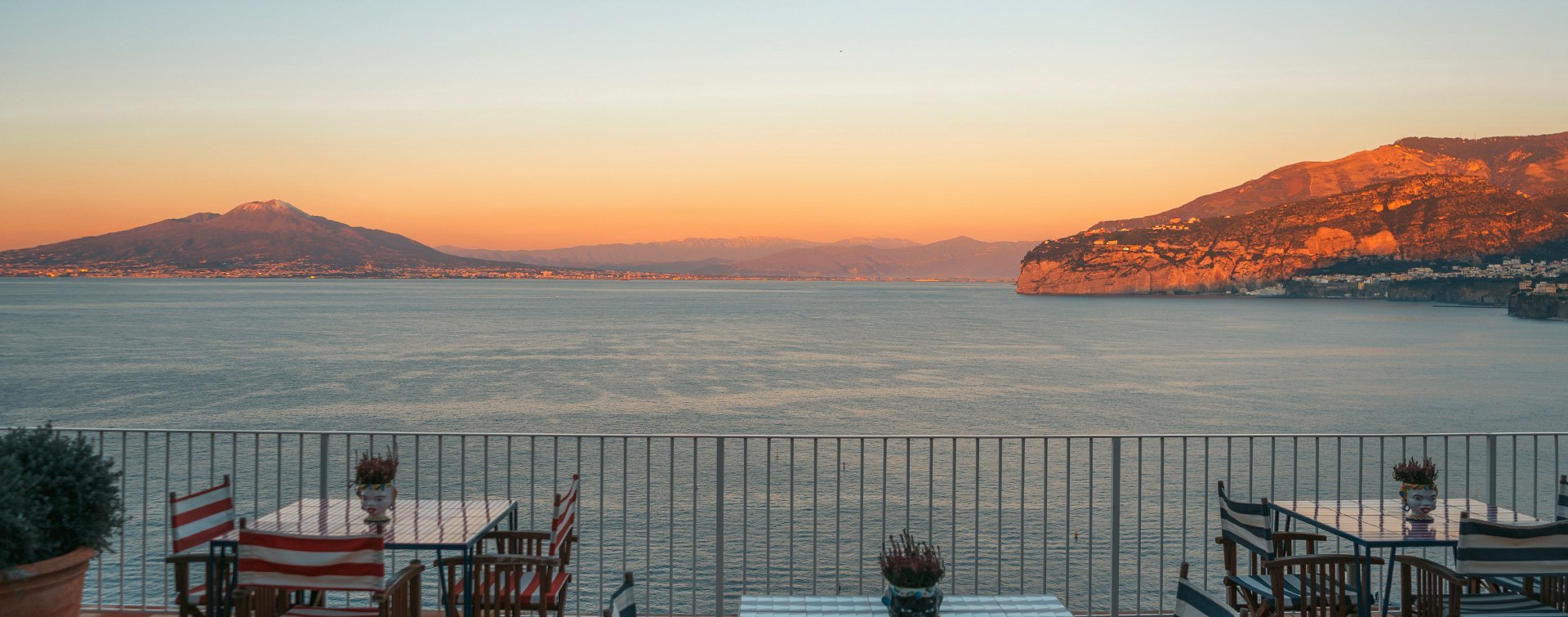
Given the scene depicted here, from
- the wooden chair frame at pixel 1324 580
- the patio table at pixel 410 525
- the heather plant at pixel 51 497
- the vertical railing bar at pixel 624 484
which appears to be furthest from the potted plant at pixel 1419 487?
the heather plant at pixel 51 497

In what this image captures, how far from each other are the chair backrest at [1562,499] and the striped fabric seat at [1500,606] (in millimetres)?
804

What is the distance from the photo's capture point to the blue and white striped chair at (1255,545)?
5.60m

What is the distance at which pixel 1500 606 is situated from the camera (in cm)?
539

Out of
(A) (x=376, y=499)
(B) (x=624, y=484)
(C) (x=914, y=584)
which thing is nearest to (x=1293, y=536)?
(C) (x=914, y=584)

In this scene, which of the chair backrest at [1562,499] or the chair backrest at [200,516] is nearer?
the chair backrest at [200,516]

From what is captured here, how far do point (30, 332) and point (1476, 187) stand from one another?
204m

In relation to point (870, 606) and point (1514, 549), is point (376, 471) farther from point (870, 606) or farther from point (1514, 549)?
point (1514, 549)

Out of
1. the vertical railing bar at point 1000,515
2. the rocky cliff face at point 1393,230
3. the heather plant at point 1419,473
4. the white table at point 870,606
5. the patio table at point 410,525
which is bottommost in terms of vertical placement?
the vertical railing bar at point 1000,515

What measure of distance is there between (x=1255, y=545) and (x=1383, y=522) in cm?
80

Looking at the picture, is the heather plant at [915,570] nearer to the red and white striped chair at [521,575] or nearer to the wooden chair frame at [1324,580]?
the red and white striped chair at [521,575]

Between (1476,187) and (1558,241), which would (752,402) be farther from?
(1476,187)

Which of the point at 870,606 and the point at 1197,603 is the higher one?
the point at 1197,603

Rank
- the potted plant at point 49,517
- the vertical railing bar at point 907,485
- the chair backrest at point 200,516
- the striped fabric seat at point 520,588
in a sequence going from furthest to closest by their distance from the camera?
the vertical railing bar at point 907,485 < the striped fabric seat at point 520,588 < the chair backrest at point 200,516 < the potted plant at point 49,517

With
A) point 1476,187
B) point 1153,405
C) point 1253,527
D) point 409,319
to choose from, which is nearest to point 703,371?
point 1153,405
